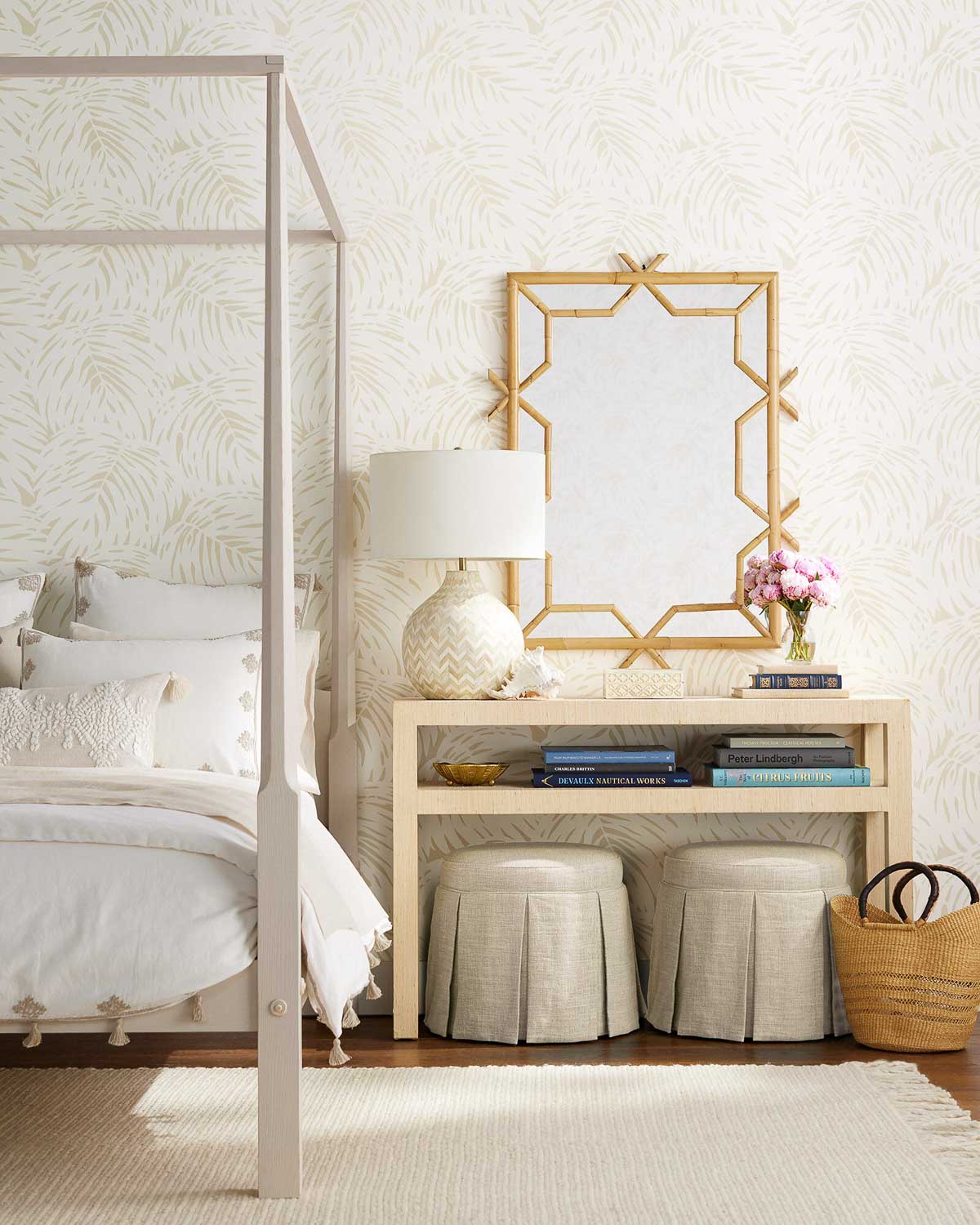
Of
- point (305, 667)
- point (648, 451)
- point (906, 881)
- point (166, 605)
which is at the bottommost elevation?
point (906, 881)

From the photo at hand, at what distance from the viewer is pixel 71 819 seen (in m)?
2.03

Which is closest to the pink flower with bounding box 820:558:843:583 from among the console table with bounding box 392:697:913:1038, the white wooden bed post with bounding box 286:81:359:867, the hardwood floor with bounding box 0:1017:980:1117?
the console table with bounding box 392:697:913:1038

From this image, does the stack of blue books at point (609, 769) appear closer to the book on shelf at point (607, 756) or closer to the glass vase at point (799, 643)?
the book on shelf at point (607, 756)

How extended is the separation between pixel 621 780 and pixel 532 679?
0.35 meters

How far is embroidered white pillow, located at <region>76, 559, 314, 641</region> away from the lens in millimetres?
3289

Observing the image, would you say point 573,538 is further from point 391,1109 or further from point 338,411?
point 391,1109

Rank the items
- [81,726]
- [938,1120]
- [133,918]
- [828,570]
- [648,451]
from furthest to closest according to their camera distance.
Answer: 1. [648,451]
2. [828,570]
3. [81,726]
4. [938,1120]
5. [133,918]

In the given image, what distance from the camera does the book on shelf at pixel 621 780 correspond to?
10.3 feet

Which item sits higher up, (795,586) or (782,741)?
(795,586)

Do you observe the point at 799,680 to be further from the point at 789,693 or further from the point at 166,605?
the point at 166,605

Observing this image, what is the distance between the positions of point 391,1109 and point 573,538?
1.65 meters

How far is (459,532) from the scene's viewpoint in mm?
3131

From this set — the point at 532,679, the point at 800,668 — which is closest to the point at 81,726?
the point at 532,679

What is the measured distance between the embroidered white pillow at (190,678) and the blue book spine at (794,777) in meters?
1.21
